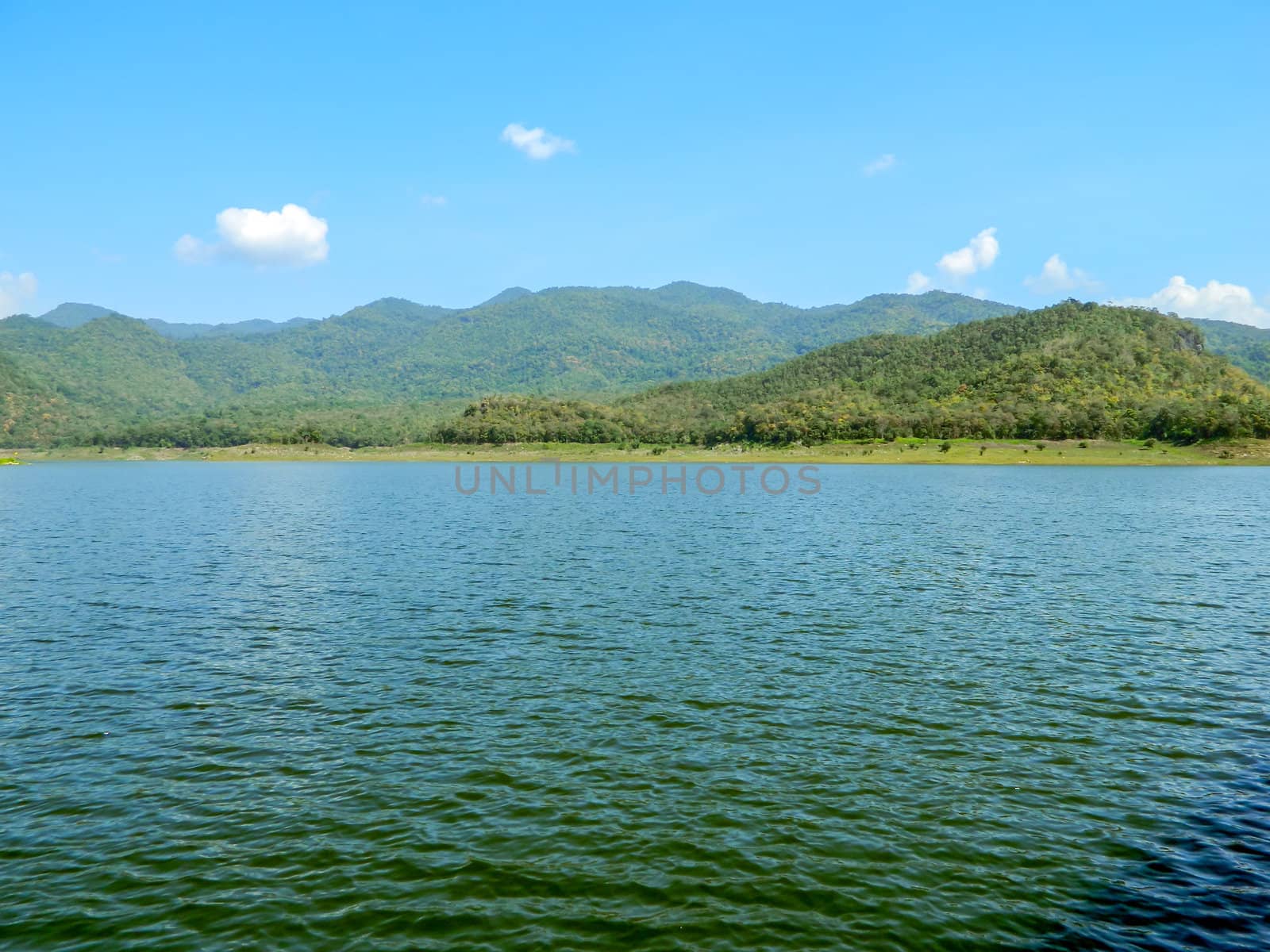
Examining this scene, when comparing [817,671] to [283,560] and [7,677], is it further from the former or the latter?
[283,560]

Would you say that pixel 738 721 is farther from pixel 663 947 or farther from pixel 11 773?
pixel 11 773

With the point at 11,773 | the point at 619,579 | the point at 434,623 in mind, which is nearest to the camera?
the point at 11,773

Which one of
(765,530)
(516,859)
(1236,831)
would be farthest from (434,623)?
(765,530)

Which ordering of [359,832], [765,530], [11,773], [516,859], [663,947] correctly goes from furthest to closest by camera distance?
[765,530] < [11,773] < [359,832] < [516,859] < [663,947]

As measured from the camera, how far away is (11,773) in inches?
901

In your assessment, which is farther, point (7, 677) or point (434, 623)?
point (434, 623)

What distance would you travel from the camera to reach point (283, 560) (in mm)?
62688

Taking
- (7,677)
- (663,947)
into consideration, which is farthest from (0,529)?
(663,947)

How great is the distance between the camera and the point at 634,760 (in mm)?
24062

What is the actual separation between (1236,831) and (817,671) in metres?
14.9

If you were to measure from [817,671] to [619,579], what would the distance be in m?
23.3

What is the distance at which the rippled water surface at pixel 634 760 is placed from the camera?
16609 mm

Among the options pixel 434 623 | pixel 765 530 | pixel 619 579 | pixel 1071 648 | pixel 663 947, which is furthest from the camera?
pixel 765 530

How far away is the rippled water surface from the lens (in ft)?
54.5
